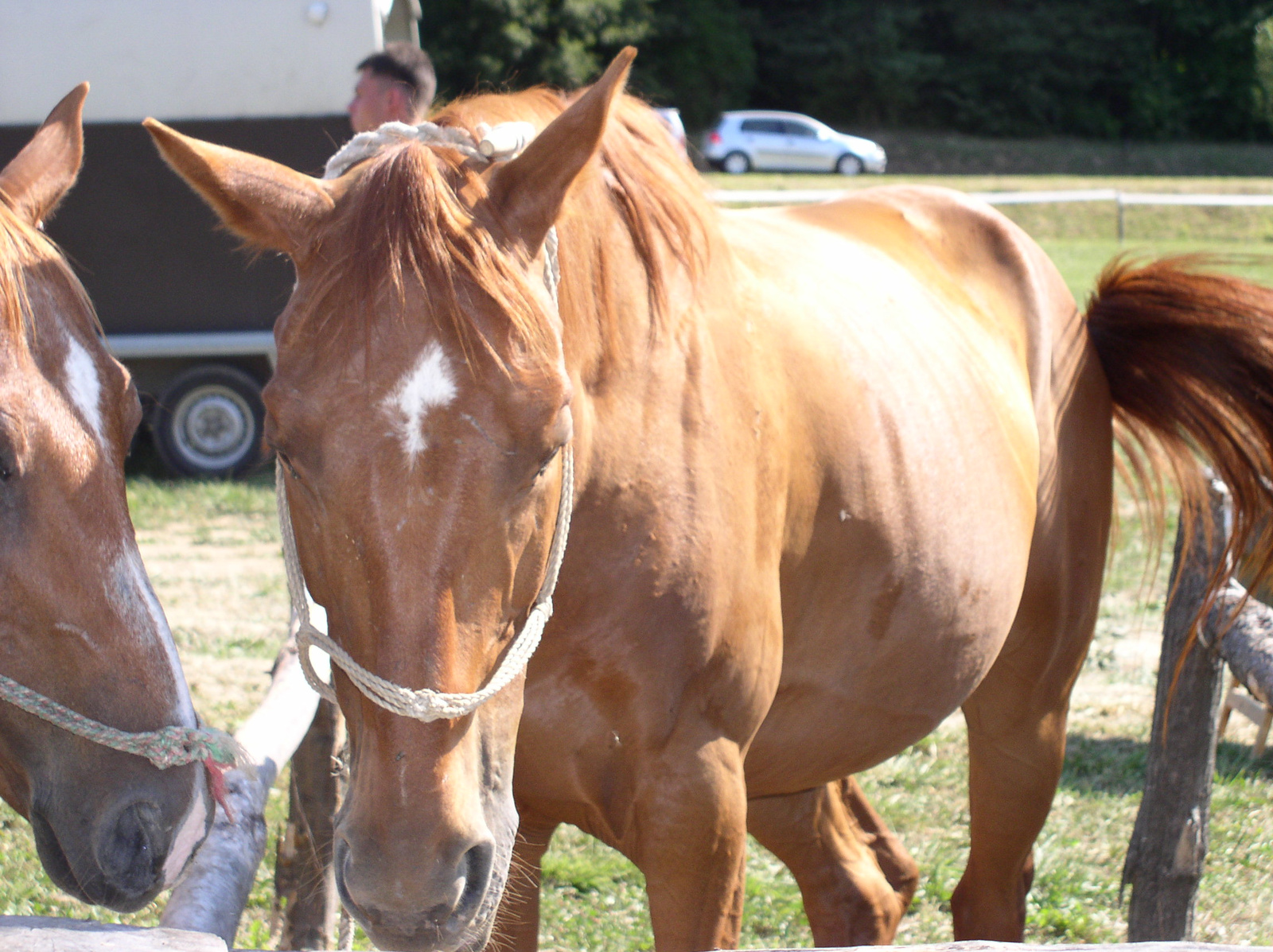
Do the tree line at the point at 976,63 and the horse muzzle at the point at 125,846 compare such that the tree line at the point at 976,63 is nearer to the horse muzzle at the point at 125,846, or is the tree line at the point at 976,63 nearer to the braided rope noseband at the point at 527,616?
the braided rope noseband at the point at 527,616

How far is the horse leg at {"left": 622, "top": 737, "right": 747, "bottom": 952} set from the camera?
187cm

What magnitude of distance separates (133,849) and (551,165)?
108 centimetres

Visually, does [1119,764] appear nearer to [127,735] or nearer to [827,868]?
[827,868]

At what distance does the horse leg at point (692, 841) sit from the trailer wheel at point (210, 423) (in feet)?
21.2

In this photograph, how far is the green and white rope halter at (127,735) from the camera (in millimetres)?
1528

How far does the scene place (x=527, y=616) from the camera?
1564mm

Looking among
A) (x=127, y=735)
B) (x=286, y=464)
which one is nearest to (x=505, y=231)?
→ (x=286, y=464)

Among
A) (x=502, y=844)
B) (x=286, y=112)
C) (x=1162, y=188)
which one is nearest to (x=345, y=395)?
(x=502, y=844)

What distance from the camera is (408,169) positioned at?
148cm

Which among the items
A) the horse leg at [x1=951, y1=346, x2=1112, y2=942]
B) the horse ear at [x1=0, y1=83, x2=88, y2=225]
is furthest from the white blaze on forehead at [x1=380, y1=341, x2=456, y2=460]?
the horse leg at [x1=951, y1=346, x2=1112, y2=942]

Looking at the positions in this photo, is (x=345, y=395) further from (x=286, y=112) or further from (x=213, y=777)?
(x=286, y=112)

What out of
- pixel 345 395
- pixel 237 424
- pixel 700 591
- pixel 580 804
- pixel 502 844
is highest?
pixel 345 395

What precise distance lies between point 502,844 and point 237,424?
689 cm

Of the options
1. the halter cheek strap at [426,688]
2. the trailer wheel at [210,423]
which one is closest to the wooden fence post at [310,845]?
the halter cheek strap at [426,688]
